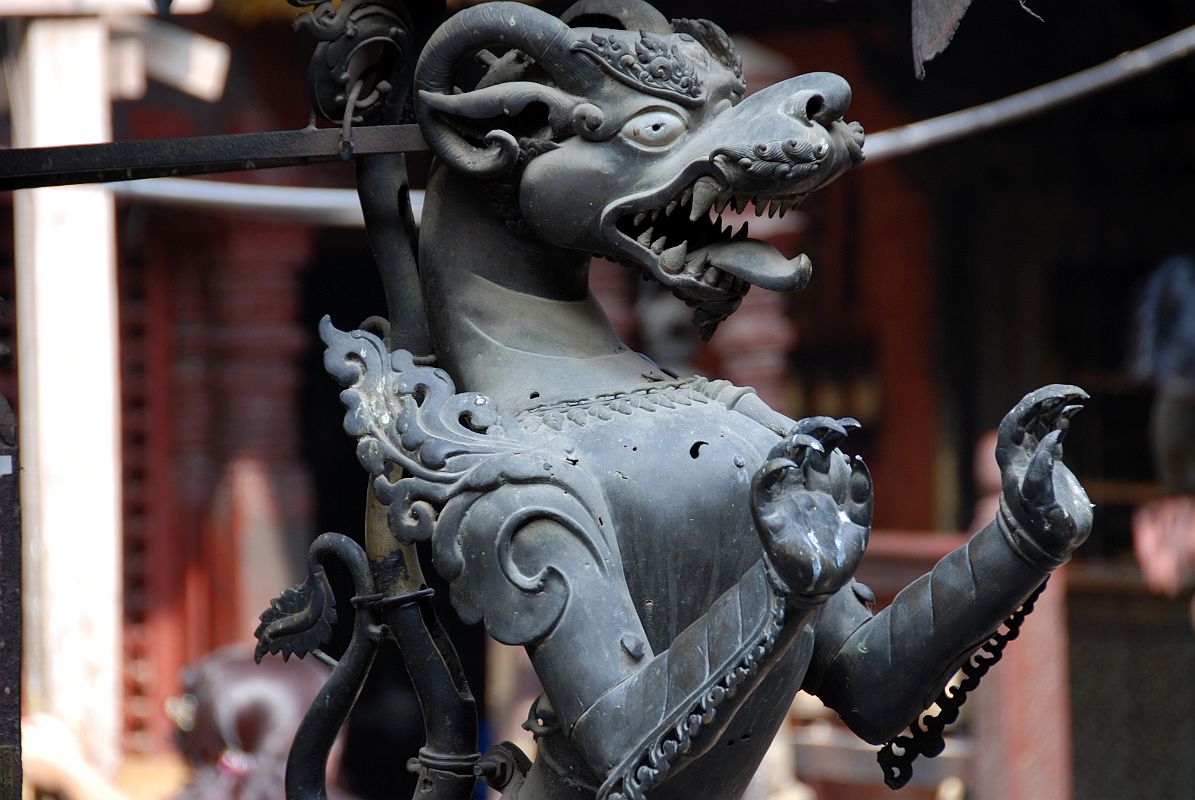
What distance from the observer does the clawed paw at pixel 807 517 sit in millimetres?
1567

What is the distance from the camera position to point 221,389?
6.95 m

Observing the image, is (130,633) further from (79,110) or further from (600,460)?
(600,460)

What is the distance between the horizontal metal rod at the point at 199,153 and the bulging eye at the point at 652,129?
0.89 feet

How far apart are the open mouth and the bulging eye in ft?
0.21

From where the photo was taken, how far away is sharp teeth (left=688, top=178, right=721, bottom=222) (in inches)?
72.4

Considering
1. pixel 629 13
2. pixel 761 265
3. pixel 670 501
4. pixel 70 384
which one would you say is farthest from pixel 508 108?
pixel 70 384

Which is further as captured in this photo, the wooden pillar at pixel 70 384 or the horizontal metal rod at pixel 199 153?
the wooden pillar at pixel 70 384

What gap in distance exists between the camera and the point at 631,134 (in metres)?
1.89

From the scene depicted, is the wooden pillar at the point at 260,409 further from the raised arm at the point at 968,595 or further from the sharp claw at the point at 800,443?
the sharp claw at the point at 800,443

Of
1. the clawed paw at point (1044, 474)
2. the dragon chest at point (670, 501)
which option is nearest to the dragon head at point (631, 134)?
the dragon chest at point (670, 501)

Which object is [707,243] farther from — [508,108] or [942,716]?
[942,716]

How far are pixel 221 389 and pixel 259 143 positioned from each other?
507 cm

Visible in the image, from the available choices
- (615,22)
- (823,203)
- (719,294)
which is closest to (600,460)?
(719,294)

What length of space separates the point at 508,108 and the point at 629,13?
0.64 ft
